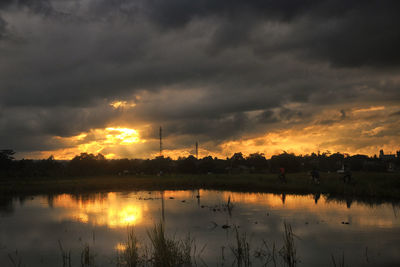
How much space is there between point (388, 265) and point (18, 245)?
17263mm

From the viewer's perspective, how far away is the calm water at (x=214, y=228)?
14.6 metres

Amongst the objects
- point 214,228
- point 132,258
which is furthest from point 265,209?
point 132,258

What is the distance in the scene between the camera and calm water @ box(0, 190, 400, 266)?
1463 centimetres

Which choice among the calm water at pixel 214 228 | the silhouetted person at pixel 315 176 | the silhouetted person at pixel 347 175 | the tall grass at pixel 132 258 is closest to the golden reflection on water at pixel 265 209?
the calm water at pixel 214 228

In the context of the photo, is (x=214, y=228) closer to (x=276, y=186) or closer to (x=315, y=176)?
(x=276, y=186)

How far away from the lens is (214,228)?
19.7m

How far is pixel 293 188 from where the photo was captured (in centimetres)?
3772

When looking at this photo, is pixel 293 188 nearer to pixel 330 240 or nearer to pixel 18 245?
pixel 330 240

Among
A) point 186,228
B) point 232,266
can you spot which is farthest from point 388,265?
point 186,228

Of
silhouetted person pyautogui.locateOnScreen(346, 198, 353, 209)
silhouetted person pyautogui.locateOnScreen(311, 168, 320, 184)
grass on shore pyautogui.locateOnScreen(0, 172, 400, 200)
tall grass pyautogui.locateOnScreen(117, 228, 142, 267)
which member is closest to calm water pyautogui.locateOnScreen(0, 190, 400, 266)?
silhouetted person pyautogui.locateOnScreen(346, 198, 353, 209)

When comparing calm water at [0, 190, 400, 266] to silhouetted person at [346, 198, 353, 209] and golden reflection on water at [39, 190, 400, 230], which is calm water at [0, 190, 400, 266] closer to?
golden reflection on water at [39, 190, 400, 230]

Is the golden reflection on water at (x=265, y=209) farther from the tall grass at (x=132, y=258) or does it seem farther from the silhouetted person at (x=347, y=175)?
the tall grass at (x=132, y=258)

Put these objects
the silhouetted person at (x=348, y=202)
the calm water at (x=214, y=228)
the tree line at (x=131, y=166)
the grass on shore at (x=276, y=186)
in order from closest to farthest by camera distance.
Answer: the calm water at (x=214, y=228), the silhouetted person at (x=348, y=202), the grass on shore at (x=276, y=186), the tree line at (x=131, y=166)

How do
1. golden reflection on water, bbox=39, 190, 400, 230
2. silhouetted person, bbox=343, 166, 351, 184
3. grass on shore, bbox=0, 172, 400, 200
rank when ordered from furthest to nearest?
silhouetted person, bbox=343, 166, 351, 184 → grass on shore, bbox=0, 172, 400, 200 → golden reflection on water, bbox=39, 190, 400, 230
